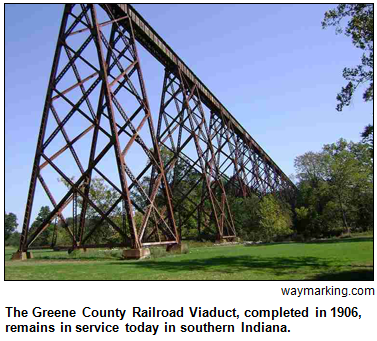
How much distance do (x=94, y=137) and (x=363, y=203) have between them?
33.1 meters

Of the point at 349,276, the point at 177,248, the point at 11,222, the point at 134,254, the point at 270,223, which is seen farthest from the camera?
the point at 11,222

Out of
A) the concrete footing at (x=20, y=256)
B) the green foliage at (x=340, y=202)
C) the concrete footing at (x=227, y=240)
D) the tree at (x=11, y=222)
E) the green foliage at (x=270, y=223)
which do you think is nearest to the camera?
the concrete footing at (x=20, y=256)

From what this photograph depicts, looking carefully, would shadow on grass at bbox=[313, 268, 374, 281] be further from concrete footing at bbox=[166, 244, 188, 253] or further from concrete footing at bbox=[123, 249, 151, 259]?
concrete footing at bbox=[166, 244, 188, 253]

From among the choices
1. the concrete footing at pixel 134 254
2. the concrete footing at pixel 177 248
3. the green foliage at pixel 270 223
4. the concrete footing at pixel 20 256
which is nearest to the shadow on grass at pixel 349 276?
the concrete footing at pixel 134 254

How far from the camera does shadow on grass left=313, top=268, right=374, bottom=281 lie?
266 inches

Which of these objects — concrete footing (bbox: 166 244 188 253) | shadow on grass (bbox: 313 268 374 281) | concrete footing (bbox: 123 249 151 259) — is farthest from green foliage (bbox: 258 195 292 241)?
shadow on grass (bbox: 313 268 374 281)

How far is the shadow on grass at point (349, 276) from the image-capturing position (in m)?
6.75

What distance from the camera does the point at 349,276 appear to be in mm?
7105

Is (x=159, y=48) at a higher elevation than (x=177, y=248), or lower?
higher

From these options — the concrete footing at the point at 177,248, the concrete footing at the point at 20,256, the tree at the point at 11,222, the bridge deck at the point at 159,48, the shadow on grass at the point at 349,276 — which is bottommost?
the tree at the point at 11,222

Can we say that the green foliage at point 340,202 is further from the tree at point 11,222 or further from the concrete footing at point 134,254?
the tree at point 11,222

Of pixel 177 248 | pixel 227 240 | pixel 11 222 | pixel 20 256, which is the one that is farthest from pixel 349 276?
pixel 11 222

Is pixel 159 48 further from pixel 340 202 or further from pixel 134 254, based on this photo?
pixel 340 202
